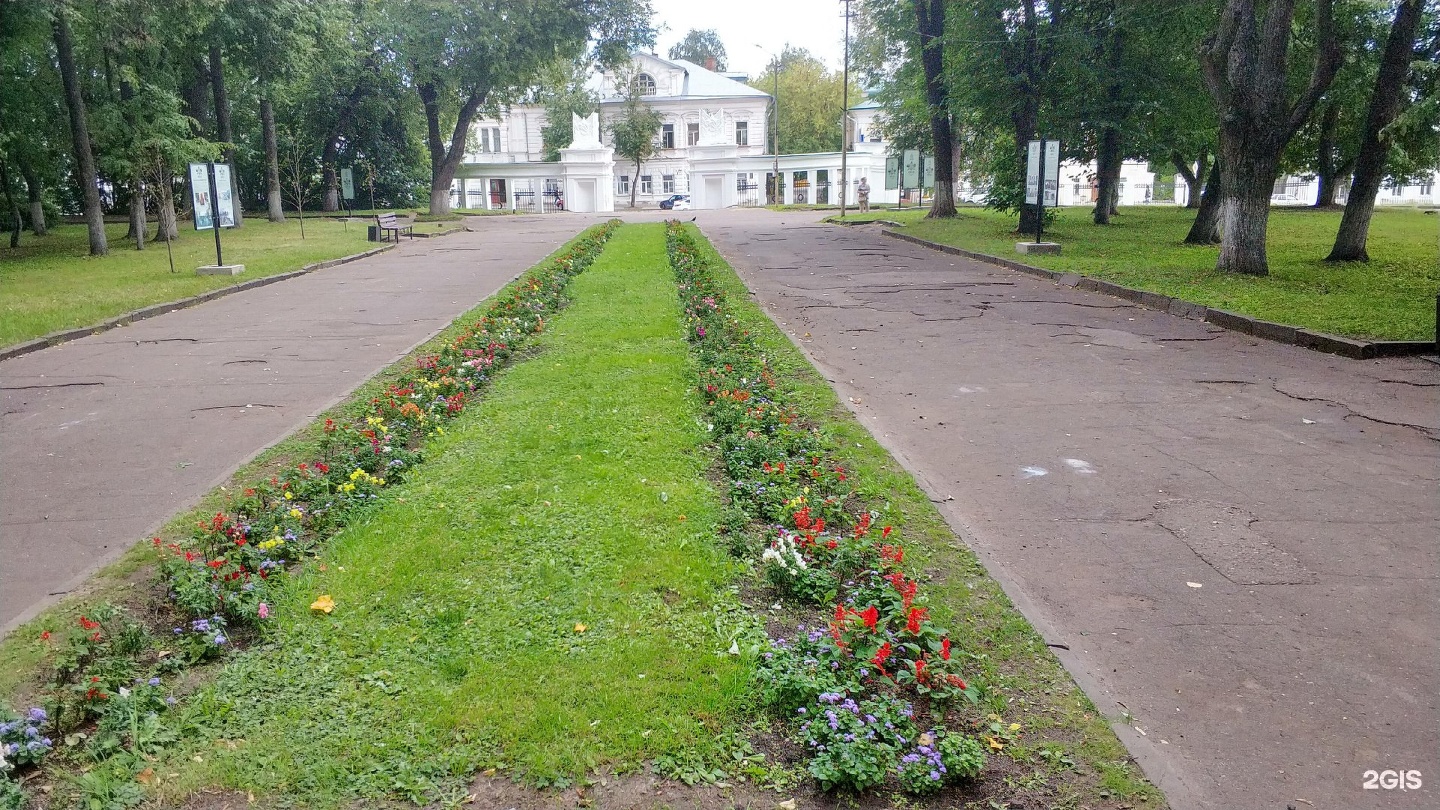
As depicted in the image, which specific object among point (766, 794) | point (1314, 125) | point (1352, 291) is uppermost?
point (1314, 125)

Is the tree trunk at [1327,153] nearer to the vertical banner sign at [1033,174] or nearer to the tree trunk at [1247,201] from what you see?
the vertical banner sign at [1033,174]

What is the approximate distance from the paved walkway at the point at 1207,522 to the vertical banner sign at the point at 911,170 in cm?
2731

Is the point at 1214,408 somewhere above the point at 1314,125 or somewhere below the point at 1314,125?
below

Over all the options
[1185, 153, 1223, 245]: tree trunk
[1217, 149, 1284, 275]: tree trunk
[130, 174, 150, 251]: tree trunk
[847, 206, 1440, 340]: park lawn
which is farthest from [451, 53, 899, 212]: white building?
[1217, 149, 1284, 275]: tree trunk

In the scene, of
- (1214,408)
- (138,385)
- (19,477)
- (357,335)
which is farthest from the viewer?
(357,335)

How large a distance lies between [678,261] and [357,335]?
7.32 metres

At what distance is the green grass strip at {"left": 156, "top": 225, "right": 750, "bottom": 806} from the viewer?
305 centimetres

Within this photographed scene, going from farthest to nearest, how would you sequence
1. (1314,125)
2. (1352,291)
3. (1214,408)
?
(1314,125), (1352,291), (1214,408)

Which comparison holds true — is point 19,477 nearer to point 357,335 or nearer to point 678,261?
point 357,335

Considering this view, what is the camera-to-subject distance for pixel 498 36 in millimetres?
37875

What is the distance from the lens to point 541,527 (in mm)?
4809

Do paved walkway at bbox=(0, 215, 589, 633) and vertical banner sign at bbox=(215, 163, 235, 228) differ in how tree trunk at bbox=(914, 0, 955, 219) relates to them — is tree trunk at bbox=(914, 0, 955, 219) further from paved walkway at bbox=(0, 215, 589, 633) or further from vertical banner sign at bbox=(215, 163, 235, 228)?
vertical banner sign at bbox=(215, 163, 235, 228)

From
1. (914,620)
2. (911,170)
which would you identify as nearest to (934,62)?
(911,170)

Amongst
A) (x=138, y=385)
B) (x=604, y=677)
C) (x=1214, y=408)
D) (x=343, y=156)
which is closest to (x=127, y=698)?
(x=604, y=677)
